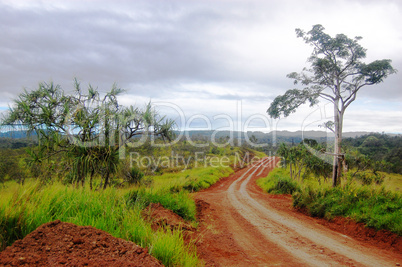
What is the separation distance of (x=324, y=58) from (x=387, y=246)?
11.8 meters

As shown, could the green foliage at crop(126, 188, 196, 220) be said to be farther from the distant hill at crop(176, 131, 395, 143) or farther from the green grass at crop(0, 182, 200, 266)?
the distant hill at crop(176, 131, 395, 143)

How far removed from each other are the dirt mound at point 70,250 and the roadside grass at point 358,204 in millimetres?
6845

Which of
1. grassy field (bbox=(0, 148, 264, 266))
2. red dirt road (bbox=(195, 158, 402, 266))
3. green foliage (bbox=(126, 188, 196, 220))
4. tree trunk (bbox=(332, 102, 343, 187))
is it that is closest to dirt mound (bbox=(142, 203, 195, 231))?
green foliage (bbox=(126, 188, 196, 220))

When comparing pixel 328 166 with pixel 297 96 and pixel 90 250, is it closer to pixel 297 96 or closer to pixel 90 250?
pixel 297 96

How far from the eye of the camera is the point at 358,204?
797cm

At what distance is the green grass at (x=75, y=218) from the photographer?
10.6 feet

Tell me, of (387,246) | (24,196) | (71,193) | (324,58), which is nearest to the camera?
(24,196)

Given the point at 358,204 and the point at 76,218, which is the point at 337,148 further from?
the point at 76,218

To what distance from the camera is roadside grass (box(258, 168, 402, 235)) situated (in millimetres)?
6738

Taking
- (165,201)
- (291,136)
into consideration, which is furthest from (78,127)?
(291,136)

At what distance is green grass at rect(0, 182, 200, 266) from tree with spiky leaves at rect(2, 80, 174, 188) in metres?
4.19

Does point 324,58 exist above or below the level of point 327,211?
above

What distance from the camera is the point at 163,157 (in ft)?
141

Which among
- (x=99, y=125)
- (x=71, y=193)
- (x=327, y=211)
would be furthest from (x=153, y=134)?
(x=327, y=211)
